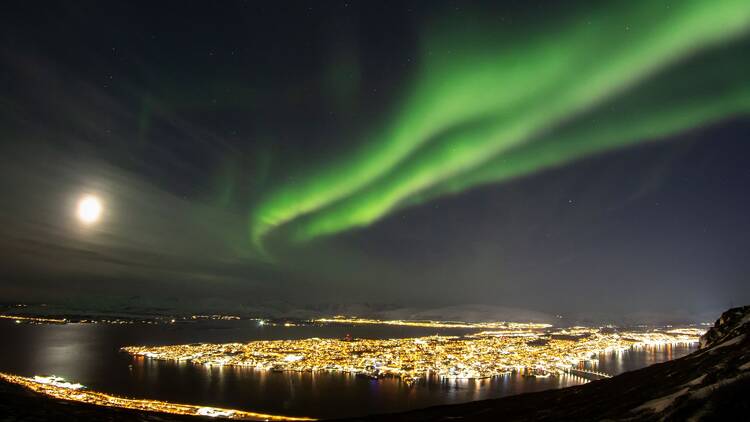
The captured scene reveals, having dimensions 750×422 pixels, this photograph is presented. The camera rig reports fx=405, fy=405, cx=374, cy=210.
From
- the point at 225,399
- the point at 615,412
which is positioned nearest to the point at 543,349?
the point at 225,399

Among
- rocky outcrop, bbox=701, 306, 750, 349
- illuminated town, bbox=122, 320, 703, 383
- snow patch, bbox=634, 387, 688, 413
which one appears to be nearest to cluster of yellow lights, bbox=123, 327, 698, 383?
illuminated town, bbox=122, 320, 703, 383

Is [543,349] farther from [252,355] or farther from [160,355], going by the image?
[160,355]

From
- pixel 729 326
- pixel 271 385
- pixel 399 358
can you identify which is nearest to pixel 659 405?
pixel 729 326

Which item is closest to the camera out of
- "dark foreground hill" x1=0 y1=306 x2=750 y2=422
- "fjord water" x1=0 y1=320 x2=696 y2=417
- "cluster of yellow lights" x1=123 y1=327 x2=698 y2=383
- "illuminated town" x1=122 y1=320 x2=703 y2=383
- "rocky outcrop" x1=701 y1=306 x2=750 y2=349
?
"dark foreground hill" x1=0 y1=306 x2=750 y2=422

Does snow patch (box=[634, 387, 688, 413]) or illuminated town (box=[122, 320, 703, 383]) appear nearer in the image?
snow patch (box=[634, 387, 688, 413])

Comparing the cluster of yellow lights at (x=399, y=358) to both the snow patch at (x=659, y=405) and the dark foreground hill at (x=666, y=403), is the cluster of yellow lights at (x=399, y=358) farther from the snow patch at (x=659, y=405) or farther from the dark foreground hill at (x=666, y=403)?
the snow patch at (x=659, y=405)

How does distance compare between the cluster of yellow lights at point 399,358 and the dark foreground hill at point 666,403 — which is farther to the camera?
the cluster of yellow lights at point 399,358

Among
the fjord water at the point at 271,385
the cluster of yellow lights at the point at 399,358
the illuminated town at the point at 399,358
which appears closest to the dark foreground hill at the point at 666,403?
the fjord water at the point at 271,385

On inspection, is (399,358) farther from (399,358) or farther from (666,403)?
(666,403)

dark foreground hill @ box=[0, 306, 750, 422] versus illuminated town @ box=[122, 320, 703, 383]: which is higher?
dark foreground hill @ box=[0, 306, 750, 422]

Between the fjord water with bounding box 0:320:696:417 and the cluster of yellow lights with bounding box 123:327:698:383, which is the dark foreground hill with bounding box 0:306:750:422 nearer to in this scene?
the fjord water with bounding box 0:320:696:417

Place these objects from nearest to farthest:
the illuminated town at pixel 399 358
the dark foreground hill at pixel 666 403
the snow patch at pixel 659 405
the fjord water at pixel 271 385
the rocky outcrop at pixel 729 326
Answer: the dark foreground hill at pixel 666 403, the snow patch at pixel 659 405, the rocky outcrop at pixel 729 326, the fjord water at pixel 271 385, the illuminated town at pixel 399 358
